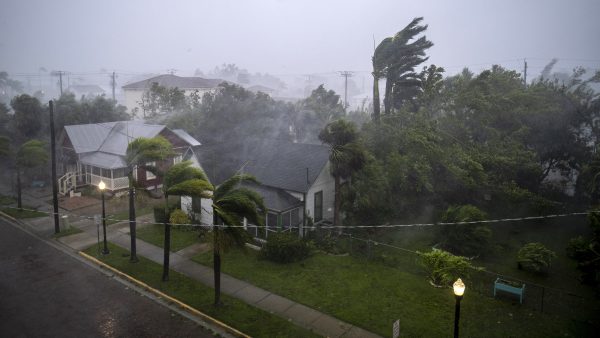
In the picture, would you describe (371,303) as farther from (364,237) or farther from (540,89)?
(540,89)

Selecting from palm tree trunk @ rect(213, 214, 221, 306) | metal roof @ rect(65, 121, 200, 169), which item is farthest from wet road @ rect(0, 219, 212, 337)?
metal roof @ rect(65, 121, 200, 169)

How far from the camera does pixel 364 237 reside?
68.2 ft

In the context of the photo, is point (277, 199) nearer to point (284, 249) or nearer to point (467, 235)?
point (284, 249)

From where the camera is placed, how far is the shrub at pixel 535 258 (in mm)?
16500

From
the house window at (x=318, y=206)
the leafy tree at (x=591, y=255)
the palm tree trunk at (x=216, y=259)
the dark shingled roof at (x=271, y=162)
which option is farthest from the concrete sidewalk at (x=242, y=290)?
the leafy tree at (x=591, y=255)

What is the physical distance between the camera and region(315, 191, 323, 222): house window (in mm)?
22053

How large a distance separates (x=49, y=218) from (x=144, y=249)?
9058 millimetres

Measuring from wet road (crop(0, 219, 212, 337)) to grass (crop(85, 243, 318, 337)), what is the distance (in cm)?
77

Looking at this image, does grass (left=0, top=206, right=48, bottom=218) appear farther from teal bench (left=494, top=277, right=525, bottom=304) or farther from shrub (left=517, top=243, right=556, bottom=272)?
shrub (left=517, top=243, right=556, bottom=272)

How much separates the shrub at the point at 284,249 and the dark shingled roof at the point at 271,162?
11.4ft

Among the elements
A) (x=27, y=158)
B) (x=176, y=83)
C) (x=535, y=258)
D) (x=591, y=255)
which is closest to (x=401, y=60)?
(x=535, y=258)

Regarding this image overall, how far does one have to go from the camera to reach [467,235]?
17.7 metres

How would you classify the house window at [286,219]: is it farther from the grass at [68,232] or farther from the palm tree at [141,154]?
the grass at [68,232]

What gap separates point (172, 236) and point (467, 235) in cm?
1418
